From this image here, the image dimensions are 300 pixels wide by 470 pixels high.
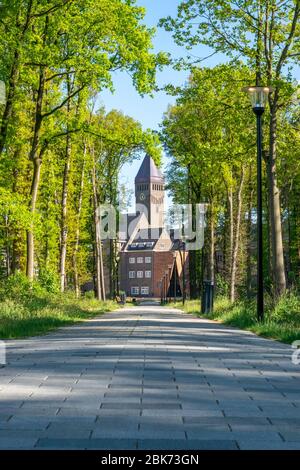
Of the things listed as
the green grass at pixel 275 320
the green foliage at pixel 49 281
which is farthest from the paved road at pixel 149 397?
the green foliage at pixel 49 281

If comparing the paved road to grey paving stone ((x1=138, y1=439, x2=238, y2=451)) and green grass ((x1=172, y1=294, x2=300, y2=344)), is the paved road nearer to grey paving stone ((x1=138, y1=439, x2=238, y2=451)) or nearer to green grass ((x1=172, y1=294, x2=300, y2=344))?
grey paving stone ((x1=138, y1=439, x2=238, y2=451))

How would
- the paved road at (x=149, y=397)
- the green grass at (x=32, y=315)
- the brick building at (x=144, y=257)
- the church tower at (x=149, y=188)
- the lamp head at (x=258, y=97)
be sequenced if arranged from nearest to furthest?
the paved road at (x=149, y=397) < the green grass at (x=32, y=315) < the lamp head at (x=258, y=97) < the brick building at (x=144, y=257) < the church tower at (x=149, y=188)

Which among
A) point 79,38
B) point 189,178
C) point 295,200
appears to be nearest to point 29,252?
point 79,38

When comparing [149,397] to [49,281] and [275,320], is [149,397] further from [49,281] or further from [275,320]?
[49,281]

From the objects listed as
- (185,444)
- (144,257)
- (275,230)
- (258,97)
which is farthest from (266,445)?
(144,257)

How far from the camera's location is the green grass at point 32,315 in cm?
1573

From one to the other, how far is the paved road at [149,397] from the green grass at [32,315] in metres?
3.68

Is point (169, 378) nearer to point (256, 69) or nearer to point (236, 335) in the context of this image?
point (236, 335)

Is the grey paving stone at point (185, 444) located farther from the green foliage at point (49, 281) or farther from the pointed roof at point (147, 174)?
the pointed roof at point (147, 174)

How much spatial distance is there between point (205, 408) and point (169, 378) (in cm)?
190

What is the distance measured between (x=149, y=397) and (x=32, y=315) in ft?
41.6

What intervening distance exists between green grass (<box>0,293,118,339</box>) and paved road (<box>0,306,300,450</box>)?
3679 millimetres

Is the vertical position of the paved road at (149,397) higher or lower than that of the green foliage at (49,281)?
lower

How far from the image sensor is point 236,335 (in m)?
15.3
